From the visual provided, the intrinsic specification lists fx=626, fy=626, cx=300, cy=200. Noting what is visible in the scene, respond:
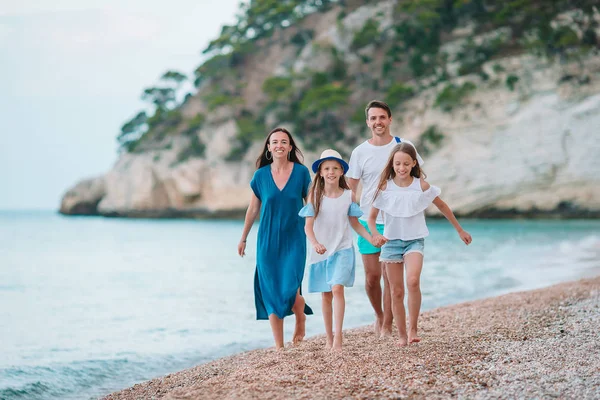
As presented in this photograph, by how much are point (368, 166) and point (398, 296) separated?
106 centimetres

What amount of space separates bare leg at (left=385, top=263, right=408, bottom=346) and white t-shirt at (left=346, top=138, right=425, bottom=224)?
0.46 m

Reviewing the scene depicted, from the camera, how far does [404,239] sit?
175 inches

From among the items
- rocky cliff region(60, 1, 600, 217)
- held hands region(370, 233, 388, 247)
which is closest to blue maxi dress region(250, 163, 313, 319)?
held hands region(370, 233, 388, 247)

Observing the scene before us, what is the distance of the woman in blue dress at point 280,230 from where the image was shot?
15.9 feet

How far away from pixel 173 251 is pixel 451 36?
1017 inches

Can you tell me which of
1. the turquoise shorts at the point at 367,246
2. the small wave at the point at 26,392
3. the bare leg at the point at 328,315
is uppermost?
the turquoise shorts at the point at 367,246

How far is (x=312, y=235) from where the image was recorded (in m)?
4.47

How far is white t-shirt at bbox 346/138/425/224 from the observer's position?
4898mm

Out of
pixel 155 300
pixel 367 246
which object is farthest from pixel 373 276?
pixel 155 300

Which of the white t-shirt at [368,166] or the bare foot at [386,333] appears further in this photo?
the bare foot at [386,333]

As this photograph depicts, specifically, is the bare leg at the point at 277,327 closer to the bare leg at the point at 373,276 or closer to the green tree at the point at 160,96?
the bare leg at the point at 373,276

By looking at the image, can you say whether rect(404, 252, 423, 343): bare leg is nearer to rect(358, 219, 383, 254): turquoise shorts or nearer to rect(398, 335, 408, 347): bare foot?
rect(398, 335, 408, 347): bare foot

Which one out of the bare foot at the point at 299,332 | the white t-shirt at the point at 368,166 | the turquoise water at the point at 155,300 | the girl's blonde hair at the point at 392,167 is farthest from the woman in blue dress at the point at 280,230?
the turquoise water at the point at 155,300

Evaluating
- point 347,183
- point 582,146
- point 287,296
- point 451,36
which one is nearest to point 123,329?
point 287,296
